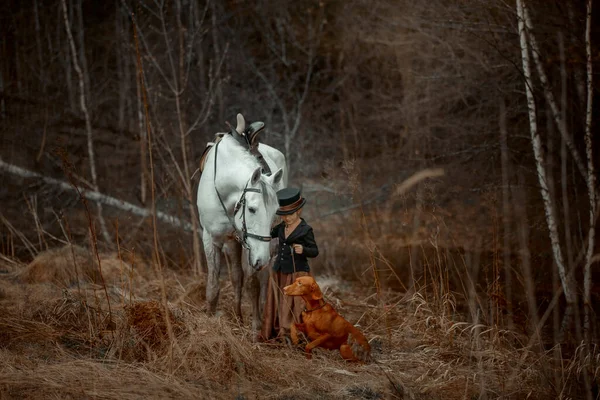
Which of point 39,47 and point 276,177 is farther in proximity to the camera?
point 39,47

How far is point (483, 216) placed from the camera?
33.4 ft

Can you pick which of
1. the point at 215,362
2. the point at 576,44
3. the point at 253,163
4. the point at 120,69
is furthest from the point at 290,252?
the point at 120,69

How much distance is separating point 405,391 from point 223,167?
7.50 feet

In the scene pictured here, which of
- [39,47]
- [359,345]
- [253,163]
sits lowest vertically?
[359,345]

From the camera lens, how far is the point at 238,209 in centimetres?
455

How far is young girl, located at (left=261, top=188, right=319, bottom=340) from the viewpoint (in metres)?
4.48

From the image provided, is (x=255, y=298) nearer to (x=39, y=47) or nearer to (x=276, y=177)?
(x=276, y=177)

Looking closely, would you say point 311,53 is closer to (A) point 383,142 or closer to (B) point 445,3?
(A) point 383,142

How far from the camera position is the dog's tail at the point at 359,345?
164 inches

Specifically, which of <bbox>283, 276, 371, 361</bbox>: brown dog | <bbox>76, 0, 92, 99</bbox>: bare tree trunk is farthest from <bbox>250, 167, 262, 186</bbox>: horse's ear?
<bbox>76, 0, 92, 99</bbox>: bare tree trunk

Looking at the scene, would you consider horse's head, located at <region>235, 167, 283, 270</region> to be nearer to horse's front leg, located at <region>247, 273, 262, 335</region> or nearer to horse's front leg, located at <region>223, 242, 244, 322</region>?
horse's front leg, located at <region>247, 273, 262, 335</region>

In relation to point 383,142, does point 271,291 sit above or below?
below

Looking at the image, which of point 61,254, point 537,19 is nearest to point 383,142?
point 537,19

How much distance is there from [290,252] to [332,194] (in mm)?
6594
